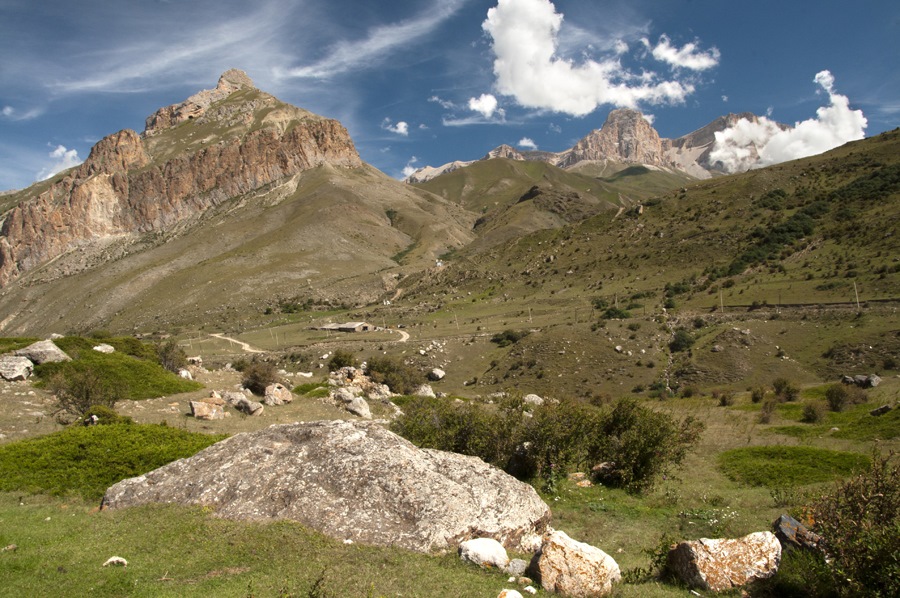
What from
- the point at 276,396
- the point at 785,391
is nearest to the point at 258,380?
the point at 276,396

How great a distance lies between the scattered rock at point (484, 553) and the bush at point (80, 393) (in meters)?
19.4

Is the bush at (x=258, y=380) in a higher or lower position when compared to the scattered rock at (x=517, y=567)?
higher

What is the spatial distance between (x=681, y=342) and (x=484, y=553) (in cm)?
5203

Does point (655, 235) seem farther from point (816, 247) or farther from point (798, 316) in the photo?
point (798, 316)

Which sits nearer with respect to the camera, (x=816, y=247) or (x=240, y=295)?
(x=816, y=247)

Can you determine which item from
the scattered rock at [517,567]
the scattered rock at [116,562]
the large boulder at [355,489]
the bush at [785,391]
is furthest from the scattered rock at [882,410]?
the scattered rock at [116,562]

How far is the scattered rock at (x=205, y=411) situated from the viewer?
24188mm

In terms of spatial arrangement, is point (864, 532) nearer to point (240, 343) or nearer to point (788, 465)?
point (788, 465)

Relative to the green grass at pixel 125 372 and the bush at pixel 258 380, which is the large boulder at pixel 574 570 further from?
the bush at pixel 258 380

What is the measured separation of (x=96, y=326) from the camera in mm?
128375

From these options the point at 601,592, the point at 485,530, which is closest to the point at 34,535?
the point at 485,530

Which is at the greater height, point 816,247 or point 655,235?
point 655,235

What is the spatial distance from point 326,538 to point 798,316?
6095cm

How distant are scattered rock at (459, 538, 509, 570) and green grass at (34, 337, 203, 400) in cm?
2403
